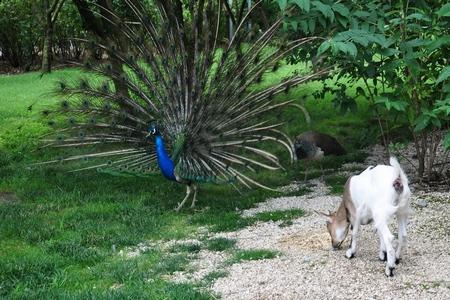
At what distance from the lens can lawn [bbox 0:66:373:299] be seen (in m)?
5.39

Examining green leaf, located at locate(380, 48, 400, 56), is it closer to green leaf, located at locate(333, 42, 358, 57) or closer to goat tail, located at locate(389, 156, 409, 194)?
green leaf, located at locate(333, 42, 358, 57)

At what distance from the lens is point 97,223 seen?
7.21 meters

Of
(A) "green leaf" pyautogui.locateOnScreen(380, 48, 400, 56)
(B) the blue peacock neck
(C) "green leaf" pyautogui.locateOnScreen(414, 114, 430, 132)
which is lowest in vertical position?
(B) the blue peacock neck

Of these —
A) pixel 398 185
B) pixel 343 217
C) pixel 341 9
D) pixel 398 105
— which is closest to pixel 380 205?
pixel 398 185

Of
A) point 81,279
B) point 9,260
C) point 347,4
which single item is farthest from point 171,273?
point 347,4

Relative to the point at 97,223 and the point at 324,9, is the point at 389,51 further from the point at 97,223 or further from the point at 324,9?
the point at 97,223

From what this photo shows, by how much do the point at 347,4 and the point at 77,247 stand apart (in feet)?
12.0

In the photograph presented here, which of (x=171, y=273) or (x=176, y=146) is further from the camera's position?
(x=176, y=146)

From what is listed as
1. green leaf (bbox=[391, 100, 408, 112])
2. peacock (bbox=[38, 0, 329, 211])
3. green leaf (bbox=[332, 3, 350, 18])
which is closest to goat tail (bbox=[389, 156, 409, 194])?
green leaf (bbox=[391, 100, 408, 112])

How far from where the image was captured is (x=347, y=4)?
655 centimetres

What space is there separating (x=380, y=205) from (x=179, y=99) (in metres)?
3.84

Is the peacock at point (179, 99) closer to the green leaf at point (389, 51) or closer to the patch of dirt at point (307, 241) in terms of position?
the patch of dirt at point (307, 241)

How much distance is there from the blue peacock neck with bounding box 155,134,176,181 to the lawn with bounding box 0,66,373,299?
0.44 m

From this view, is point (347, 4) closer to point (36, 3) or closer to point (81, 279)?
point (81, 279)
